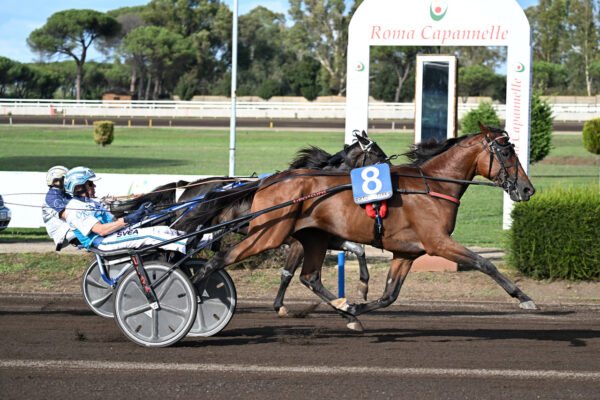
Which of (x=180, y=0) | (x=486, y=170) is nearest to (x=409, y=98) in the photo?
(x=180, y=0)

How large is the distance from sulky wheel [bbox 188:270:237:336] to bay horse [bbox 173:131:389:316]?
571 mm

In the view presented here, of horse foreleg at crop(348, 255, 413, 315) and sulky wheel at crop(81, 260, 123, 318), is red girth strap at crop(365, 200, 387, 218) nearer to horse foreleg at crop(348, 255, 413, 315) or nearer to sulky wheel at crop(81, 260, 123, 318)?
horse foreleg at crop(348, 255, 413, 315)

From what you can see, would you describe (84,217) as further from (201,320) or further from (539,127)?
(539,127)

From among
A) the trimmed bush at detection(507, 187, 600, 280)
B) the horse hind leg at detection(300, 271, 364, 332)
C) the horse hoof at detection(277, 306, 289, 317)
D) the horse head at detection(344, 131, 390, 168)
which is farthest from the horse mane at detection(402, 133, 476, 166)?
the trimmed bush at detection(507, 187, 600, 280)

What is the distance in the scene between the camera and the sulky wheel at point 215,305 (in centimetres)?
657

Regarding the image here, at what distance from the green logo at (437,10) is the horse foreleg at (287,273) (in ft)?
13.5

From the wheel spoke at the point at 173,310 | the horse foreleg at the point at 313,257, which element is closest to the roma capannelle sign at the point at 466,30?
the horse foreleg at the point at 313,257

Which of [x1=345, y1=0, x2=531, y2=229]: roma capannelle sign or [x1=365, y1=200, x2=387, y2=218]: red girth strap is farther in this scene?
[x1=345, y1=0, x2=531, y2=229]: roma capannelle sign

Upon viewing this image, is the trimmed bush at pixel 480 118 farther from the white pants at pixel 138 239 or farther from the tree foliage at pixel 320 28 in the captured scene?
the tree foliage at pixel 320 28

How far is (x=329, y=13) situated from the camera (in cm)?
7131

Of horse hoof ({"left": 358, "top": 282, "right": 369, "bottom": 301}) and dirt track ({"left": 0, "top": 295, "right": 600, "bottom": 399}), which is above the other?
horse hoof ({"left": 358, "top": 282, "right": 369, "bottom": 301})

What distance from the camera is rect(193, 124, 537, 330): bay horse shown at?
6297 mm

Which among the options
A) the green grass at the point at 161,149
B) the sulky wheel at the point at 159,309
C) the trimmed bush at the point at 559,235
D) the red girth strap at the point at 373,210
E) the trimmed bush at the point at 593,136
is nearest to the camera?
the sulky wheel at the point at 159,309

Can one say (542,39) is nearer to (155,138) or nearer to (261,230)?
(155,138)
